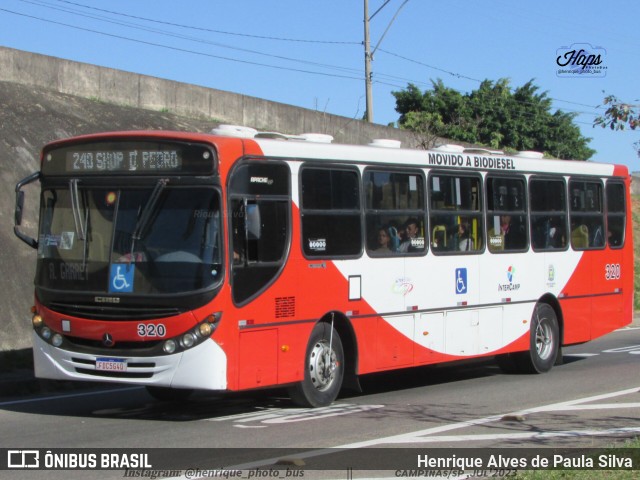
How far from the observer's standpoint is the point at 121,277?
35.8 feet

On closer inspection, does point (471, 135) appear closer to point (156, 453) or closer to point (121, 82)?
point (121, 82)

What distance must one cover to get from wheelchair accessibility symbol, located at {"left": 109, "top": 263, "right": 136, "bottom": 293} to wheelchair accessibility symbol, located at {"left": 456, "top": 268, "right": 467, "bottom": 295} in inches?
208

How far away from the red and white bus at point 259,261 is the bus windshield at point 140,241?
0.05 feet

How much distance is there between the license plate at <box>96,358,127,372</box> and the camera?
1084cm

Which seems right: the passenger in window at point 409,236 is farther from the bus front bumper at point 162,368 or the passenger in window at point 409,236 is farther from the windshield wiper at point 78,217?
the windshield wiper at point 78,217

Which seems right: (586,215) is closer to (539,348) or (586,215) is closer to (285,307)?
(539,348)

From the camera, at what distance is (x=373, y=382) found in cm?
1534

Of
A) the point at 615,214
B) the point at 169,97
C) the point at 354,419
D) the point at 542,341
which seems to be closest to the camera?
the point at 354,419

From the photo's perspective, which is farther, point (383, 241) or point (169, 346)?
point (383, 241)

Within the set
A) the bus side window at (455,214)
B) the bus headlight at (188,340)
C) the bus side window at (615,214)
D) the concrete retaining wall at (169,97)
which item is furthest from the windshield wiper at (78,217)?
the concrete retaining wall at (169,97)

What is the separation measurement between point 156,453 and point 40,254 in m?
3.49

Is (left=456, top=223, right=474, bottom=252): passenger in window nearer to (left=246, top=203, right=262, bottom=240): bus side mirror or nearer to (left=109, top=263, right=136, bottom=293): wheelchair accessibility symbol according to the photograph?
(left=246, top=203, right=262, bottom=240): bus side mirror

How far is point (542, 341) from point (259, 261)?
6.77 meters

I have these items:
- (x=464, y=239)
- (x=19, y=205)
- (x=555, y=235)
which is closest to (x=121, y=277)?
(x=19, y=205)
